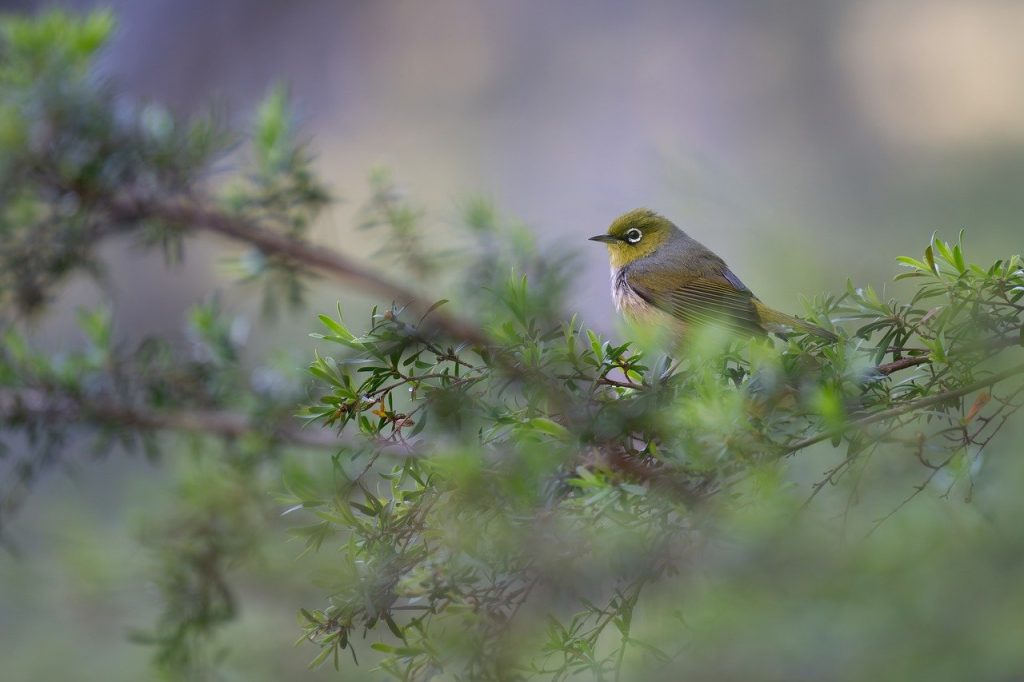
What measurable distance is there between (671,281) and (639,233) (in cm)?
16

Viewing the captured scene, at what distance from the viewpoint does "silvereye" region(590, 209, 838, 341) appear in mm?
1555

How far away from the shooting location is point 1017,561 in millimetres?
1241

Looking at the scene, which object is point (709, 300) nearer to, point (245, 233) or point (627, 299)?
point (627, 299)

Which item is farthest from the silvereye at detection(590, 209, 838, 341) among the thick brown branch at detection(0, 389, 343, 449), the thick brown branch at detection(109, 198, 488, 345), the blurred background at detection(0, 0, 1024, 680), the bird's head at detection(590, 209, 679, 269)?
the blurred background at detection(0, 0, 1024, 680)

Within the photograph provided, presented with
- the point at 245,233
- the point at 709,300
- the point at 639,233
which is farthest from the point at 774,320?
the point at 245,233

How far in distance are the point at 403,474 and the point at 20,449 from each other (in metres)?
3.10

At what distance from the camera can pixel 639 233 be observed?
190cm

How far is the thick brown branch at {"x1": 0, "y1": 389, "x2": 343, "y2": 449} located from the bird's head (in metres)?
0.71

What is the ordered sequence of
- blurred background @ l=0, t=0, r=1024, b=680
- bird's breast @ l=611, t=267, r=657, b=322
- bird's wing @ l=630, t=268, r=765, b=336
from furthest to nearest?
blurred background @ l=0, t=0, r=1024, b=680 < bird's breast @ l=611, t=267, r=657, b=322 < bird's wing @ l=630, t=268, r=765, b=336

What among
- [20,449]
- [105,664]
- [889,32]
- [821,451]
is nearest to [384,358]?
[821,451]

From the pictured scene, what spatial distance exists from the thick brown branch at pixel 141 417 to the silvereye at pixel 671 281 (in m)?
0.55

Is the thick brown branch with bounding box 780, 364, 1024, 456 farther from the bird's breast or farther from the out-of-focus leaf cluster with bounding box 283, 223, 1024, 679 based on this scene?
the bird's breast

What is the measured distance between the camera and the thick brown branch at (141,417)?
139 centimetres

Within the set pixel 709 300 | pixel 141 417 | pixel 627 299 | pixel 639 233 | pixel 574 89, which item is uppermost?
pixel 574 89
